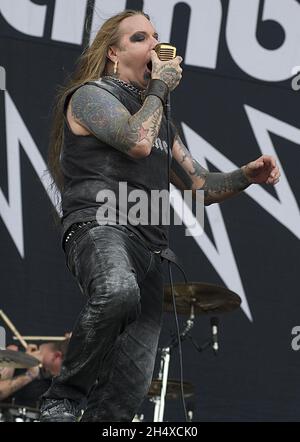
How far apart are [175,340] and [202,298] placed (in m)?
0.39

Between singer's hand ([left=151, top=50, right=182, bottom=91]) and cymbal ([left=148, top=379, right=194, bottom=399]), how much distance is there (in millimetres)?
3891

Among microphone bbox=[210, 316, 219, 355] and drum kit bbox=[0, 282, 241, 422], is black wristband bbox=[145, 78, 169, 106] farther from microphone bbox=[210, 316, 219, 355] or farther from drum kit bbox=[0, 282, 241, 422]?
microphone bbox=[210, 316, 219, 355]

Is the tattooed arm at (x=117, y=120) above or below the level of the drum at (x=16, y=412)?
above

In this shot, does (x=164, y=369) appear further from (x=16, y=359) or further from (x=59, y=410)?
(x=59, y=410)

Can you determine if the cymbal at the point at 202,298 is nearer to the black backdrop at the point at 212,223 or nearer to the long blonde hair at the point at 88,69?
the black backdrop at the point at 212,223

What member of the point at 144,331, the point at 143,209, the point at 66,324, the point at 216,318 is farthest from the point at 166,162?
the point at 66,324

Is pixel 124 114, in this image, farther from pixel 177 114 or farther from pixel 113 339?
pixel 177 114

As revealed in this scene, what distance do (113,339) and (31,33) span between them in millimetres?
4999

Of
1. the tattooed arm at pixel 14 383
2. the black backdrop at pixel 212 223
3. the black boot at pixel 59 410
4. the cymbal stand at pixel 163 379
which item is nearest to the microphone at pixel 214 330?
the cymbal stand at pixel 163 379

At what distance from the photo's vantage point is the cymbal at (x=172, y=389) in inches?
273

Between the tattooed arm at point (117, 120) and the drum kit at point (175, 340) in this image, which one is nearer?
the tattooed arm at point (117, 120)

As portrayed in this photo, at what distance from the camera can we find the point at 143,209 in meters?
3.27

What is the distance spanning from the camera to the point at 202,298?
6.79m

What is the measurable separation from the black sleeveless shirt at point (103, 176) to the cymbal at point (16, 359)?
348 centimetres
